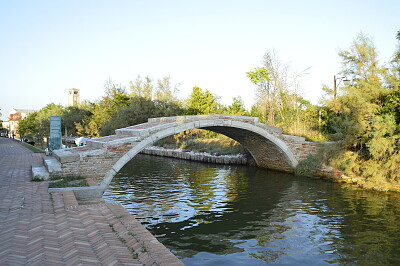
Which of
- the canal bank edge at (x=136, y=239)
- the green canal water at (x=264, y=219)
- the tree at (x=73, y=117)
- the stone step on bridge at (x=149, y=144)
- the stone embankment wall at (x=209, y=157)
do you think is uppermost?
the tree at (x=73, y=117)

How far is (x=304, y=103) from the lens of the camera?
24.9m

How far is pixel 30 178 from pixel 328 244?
25.1 feet

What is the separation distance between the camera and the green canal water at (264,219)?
6035 mm

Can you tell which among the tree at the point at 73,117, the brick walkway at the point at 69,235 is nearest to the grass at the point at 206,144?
the brick walkway at the point at 69,235

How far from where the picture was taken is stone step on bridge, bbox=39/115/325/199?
369 inches

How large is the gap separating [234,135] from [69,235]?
44.2ft

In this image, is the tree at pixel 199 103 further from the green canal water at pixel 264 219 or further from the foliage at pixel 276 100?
the green canal water at pixel 264 219

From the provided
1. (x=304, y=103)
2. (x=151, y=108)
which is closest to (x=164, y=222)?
(x=304, y=103)

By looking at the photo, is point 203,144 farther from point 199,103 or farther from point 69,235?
point 69,235

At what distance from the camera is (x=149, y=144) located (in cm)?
1133

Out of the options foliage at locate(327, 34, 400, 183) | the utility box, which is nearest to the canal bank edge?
the utility box

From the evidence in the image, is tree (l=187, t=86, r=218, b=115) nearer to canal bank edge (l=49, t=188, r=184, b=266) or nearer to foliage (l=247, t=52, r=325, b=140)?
foliage (l=247, t=52, r=325, b=140)

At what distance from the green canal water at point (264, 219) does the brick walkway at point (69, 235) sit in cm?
166

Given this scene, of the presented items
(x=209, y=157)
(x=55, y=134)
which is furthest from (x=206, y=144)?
(x=55, y=134)
